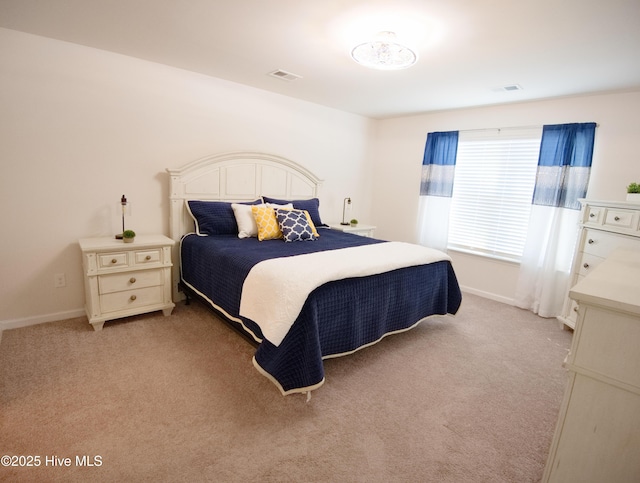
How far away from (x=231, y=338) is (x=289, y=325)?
1.02 m

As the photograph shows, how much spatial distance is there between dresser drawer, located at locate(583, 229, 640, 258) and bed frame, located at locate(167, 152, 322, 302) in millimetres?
2972

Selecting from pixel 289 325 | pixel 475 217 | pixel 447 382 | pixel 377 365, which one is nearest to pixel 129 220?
pixel 289 325

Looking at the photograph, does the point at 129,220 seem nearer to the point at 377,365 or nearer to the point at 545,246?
the point at 377,365

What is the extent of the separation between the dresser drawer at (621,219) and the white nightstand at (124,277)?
3.76m

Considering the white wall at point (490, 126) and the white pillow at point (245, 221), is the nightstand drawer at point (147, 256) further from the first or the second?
the white wall at point (490, 126)

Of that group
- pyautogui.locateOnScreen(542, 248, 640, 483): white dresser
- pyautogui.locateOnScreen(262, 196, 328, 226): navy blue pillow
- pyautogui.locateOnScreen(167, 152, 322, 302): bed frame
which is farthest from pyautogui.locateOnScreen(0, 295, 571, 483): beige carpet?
pyautogui.locateOnScreen(262, 196, 328, 226): navy blue pillow

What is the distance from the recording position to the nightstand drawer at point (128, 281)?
2.63 metres

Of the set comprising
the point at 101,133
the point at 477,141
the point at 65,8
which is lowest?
the point at 101,133

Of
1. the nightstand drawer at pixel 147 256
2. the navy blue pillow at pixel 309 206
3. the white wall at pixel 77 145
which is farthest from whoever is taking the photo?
the navy blue pillow at pixel 309 206

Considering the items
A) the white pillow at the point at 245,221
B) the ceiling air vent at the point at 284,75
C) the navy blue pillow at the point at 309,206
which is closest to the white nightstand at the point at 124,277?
the white pillow at the point at 245,221

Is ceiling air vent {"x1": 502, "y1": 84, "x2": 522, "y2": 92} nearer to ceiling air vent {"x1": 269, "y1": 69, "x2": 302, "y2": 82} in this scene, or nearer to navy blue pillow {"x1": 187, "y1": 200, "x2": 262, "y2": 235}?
ceiling air vent {"x1": 269, "y1": 69, "x2": 302, "y2": 82}

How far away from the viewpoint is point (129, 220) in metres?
3.08

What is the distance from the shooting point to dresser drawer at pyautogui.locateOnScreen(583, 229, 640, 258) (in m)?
2.58

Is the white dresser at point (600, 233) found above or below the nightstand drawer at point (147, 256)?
above
